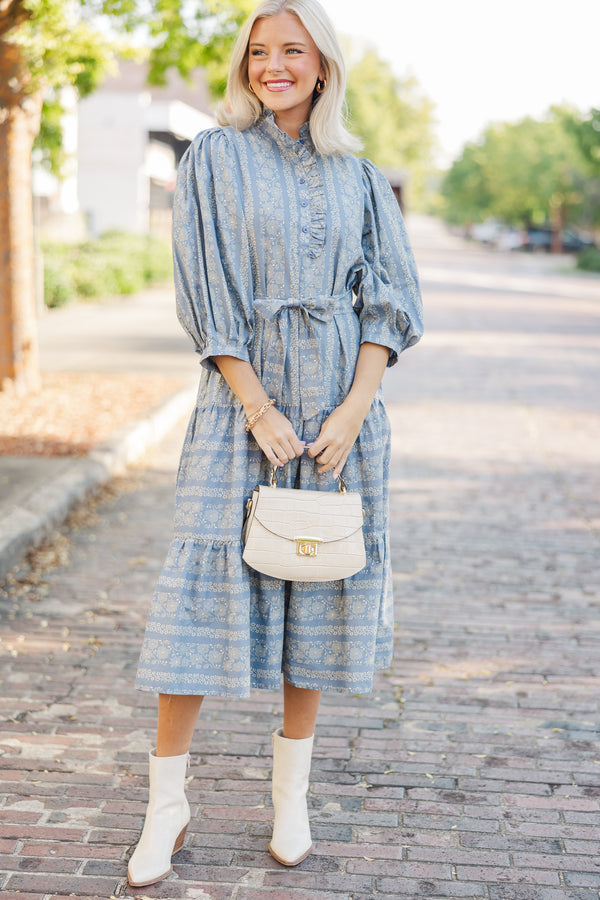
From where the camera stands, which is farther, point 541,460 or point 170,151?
point 170,151

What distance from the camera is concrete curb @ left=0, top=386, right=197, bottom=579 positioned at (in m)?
4.99

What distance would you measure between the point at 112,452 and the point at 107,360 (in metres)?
4.35

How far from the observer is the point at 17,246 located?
8133mm

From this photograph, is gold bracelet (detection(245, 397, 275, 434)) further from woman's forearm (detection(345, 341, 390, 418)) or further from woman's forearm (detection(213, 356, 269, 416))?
woman's forearm (detection(345, 341, 390, 418))

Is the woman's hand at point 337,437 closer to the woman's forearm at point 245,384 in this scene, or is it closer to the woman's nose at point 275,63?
the woman's forearm at point 245,384

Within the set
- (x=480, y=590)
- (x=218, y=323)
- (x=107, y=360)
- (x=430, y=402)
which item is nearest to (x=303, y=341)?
(x=218, y=323)

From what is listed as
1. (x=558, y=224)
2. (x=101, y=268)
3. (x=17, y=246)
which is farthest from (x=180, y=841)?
(x=558, y=224)

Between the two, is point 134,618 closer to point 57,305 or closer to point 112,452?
point 112,452

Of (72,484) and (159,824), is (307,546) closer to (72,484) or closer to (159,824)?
(159,824)

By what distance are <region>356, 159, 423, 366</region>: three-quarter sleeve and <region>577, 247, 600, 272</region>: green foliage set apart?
1630 inches

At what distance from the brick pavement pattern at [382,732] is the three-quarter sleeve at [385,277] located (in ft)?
4.37

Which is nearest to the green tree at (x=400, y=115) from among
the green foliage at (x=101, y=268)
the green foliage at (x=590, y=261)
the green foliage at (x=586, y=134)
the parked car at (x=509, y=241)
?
the parked car at (x=509, y=241)

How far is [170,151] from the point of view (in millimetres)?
38375

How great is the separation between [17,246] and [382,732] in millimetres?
5931
